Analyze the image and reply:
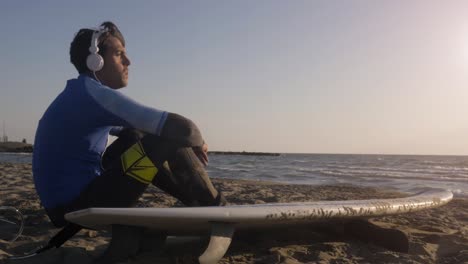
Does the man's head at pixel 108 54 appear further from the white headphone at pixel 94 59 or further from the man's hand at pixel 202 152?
the man's hand at pixel 202 152

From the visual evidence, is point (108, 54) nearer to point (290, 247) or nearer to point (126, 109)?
point (126, 109)

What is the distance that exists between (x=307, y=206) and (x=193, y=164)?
0.72 meters

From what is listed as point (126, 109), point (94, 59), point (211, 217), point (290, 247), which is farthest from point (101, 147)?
point (290, 247)

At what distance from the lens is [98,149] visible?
2092mm

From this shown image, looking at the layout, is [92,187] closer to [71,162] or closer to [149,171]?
[71,162]

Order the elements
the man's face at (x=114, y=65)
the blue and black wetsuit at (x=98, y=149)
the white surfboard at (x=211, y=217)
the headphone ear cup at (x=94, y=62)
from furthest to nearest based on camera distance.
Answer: the man's face at (x=114, y=65)
the headphone ear cup at (x=94, y=62)
the blue and black wetsuit at (x=98, y=149)
the white surfboard at (x=211, y=217)

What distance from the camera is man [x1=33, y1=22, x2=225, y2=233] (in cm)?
192

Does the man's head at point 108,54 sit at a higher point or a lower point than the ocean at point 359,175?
higher

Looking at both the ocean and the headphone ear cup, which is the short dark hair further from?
the ocean

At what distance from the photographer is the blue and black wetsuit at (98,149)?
1.92m

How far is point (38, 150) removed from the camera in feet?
6.82

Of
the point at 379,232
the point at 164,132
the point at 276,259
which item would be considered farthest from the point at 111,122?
the point at 379,232

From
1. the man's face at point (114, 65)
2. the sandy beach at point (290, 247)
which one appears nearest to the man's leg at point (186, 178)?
the sandy beach at point (290, 247)

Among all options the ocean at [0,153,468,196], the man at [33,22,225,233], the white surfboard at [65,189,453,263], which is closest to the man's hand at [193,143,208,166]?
the man at [33,22,225,233]
